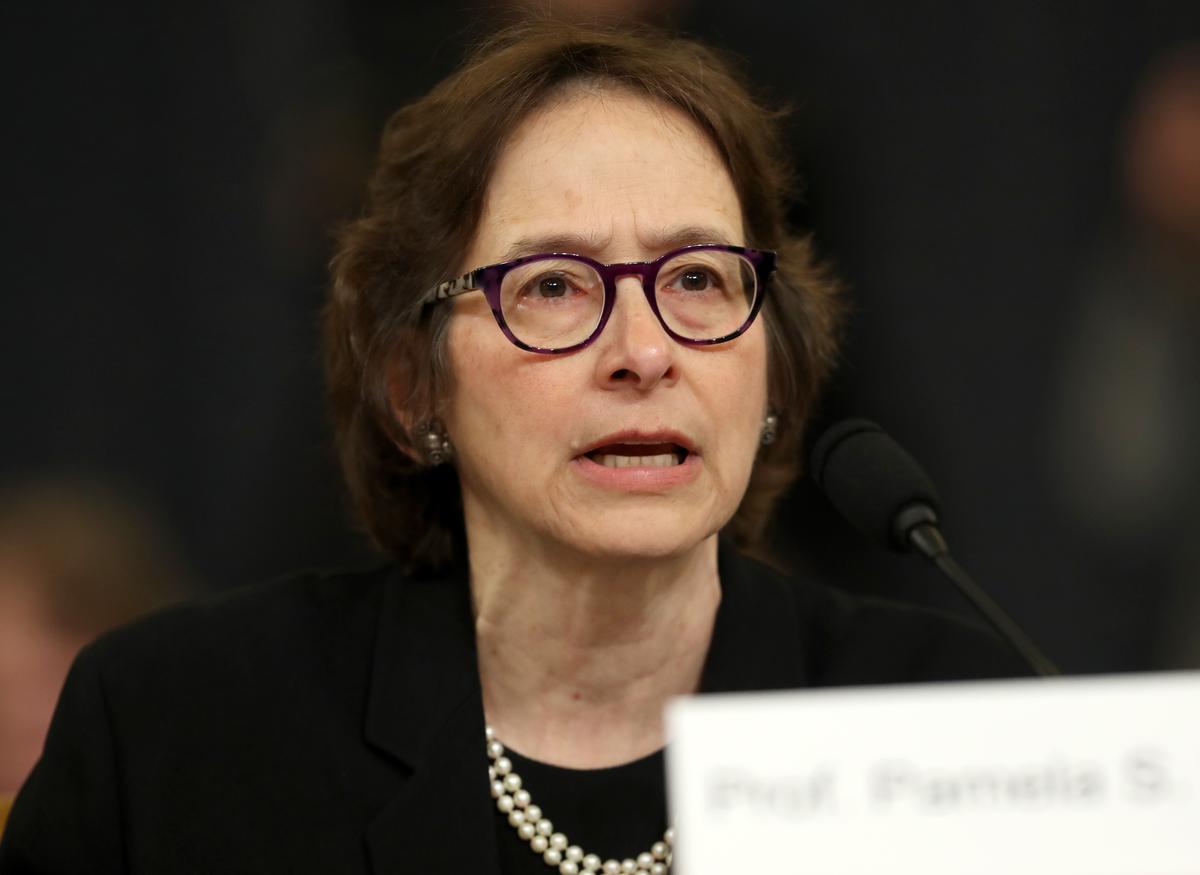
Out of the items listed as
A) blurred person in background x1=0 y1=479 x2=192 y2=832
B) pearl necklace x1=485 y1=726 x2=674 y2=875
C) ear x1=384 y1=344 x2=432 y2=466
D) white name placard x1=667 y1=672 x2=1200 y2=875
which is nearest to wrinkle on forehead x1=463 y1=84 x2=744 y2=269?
ear x1=384 y1=344 x2=432 y2=466

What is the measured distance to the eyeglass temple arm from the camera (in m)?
1.55

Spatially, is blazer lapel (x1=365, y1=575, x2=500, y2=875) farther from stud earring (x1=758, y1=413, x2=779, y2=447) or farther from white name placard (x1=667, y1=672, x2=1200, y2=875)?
white name placard (x1=667, y1=672, x2=1200, y2=875)

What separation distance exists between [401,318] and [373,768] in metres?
0.53

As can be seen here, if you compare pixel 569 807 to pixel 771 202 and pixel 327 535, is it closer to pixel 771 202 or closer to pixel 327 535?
pixel 771 202

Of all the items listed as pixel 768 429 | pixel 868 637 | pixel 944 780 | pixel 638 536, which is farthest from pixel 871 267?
pixel 944 780

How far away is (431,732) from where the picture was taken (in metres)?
1.54

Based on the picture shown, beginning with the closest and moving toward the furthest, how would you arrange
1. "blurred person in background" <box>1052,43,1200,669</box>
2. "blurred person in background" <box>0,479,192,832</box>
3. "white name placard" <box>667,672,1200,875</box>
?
"white name placard" <box>667,672,1200,875</box>, "blurred person in background" <box>0,479,192,832</box>, "blurred person in background" <box>1052,43,1200,669</box>

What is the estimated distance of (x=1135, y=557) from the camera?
2.72 metres

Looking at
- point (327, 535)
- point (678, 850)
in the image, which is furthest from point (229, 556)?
point (678, 850)

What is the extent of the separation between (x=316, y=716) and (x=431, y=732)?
0.13 metres

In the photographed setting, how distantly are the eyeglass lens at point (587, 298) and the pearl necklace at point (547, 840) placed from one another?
1.57 ft

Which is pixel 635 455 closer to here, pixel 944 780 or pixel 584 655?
pixel 584 655

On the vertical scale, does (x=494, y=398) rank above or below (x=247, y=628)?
above

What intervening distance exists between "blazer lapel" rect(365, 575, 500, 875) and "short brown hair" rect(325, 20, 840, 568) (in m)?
0.10
